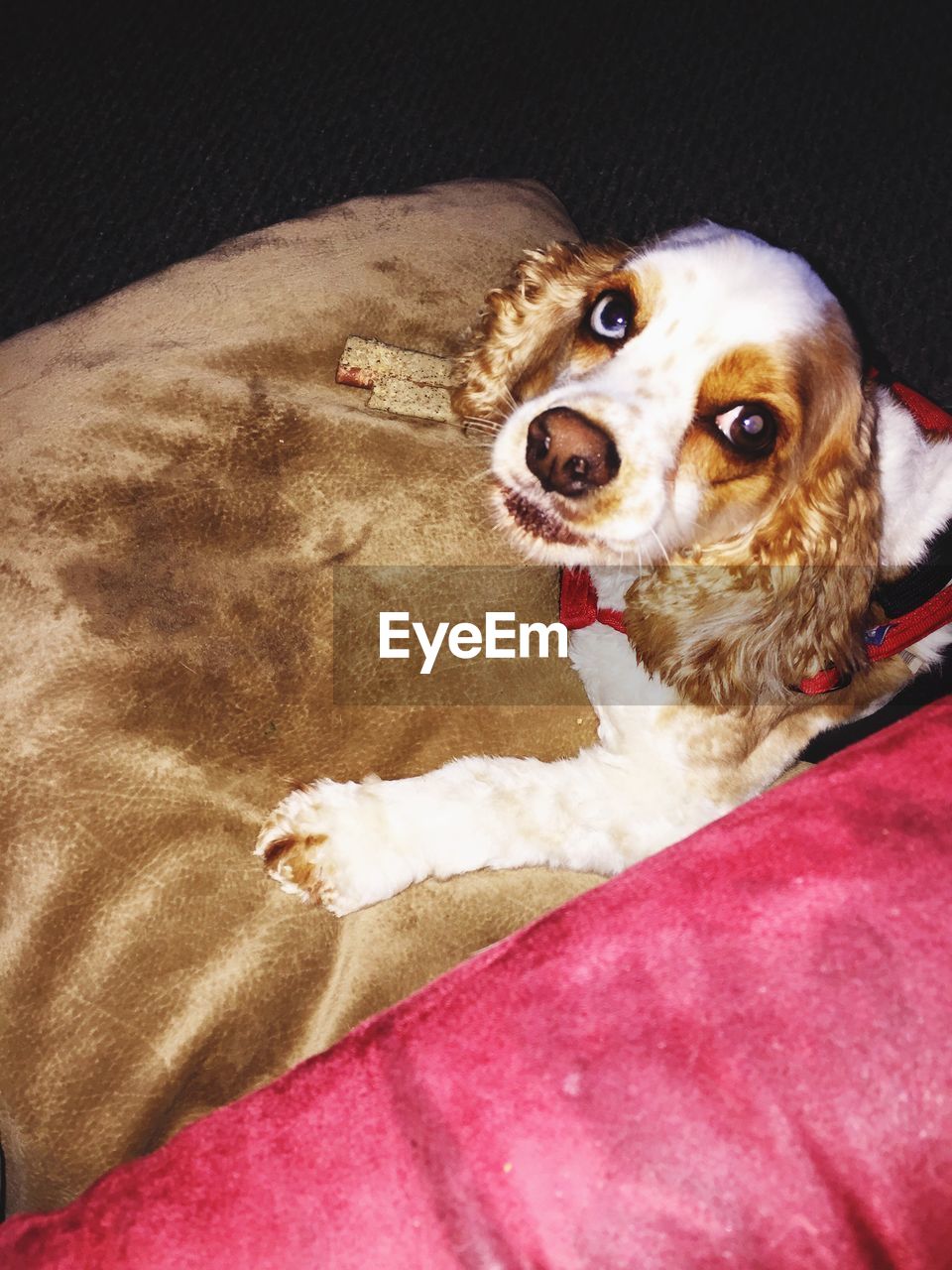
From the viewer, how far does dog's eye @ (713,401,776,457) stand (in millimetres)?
1564

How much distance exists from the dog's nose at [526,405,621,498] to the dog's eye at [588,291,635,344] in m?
0.28

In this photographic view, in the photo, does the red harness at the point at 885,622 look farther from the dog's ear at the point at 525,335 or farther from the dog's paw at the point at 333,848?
the dog's paw at the point at 333,848

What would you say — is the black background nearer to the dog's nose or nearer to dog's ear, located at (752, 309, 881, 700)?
dog's ear, located at (752, 309, 881, 700)

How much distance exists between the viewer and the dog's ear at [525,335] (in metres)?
1.82

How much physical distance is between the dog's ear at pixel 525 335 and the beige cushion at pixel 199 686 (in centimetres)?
11

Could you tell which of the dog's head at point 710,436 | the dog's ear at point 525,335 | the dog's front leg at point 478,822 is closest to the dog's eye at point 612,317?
the dog's head at point 710,436

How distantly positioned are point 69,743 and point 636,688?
1027 millimetres

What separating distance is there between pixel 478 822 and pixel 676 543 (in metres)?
0.64

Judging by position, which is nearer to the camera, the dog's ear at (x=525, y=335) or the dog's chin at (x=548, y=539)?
the dog's chin at (x=548, y=539)

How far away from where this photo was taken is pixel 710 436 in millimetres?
1571

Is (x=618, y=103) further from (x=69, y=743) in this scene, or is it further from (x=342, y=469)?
(x=69, y=743)

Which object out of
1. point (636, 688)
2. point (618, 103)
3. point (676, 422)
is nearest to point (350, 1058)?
point (636, 688)
